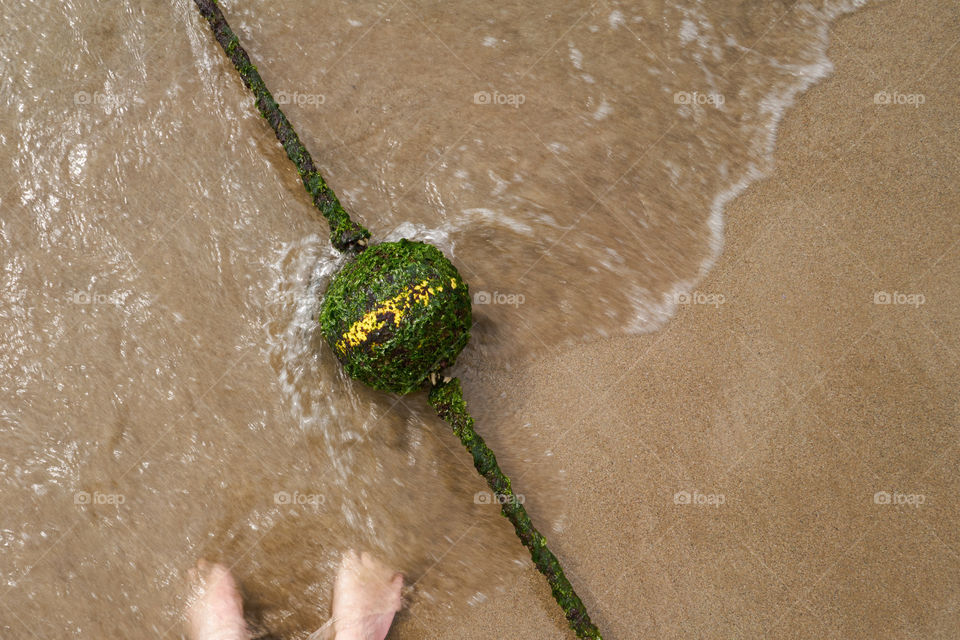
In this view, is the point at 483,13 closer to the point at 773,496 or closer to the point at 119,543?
the point at 773,496

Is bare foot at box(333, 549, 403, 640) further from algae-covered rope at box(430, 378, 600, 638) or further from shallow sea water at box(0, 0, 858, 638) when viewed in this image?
algae-covered rope at box(430, 378, 600, 638)

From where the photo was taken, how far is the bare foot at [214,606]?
3.64 metres

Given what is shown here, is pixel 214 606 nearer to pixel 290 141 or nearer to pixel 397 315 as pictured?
pixel 397 315

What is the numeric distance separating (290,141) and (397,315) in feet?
4.45

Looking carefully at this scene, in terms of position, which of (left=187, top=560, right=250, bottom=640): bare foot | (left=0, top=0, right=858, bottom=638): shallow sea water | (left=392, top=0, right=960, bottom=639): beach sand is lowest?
(left=392, top=0, right=960, bottom=639): beach sand

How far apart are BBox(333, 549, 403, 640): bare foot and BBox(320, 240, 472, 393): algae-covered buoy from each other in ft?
4.12

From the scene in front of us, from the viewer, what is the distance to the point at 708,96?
396 centimetres

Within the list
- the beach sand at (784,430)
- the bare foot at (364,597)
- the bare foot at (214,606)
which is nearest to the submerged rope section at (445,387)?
the beach sand at (784,430)

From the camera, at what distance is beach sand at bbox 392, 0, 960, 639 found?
3658 millimetres

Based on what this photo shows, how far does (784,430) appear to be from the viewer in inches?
147

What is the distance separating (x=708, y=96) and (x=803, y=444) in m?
2.29

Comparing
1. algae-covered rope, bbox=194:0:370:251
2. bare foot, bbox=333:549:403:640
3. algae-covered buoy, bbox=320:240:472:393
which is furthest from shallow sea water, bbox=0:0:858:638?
algae-covered buoy, bbox=320:240:472:393

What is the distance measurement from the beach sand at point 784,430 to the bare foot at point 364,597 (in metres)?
0.17

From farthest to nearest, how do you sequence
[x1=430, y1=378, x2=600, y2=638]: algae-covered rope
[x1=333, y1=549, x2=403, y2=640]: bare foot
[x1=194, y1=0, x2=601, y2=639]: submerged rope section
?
1. [x1=333, y1=549, x2=403, y2=640]: bare foot
2. [x1=430, y1=378, x2=600, y2=638]: algae-covered rope
3. [x1=194, y1=0, x2=601, y2=639]: submerged rope section
